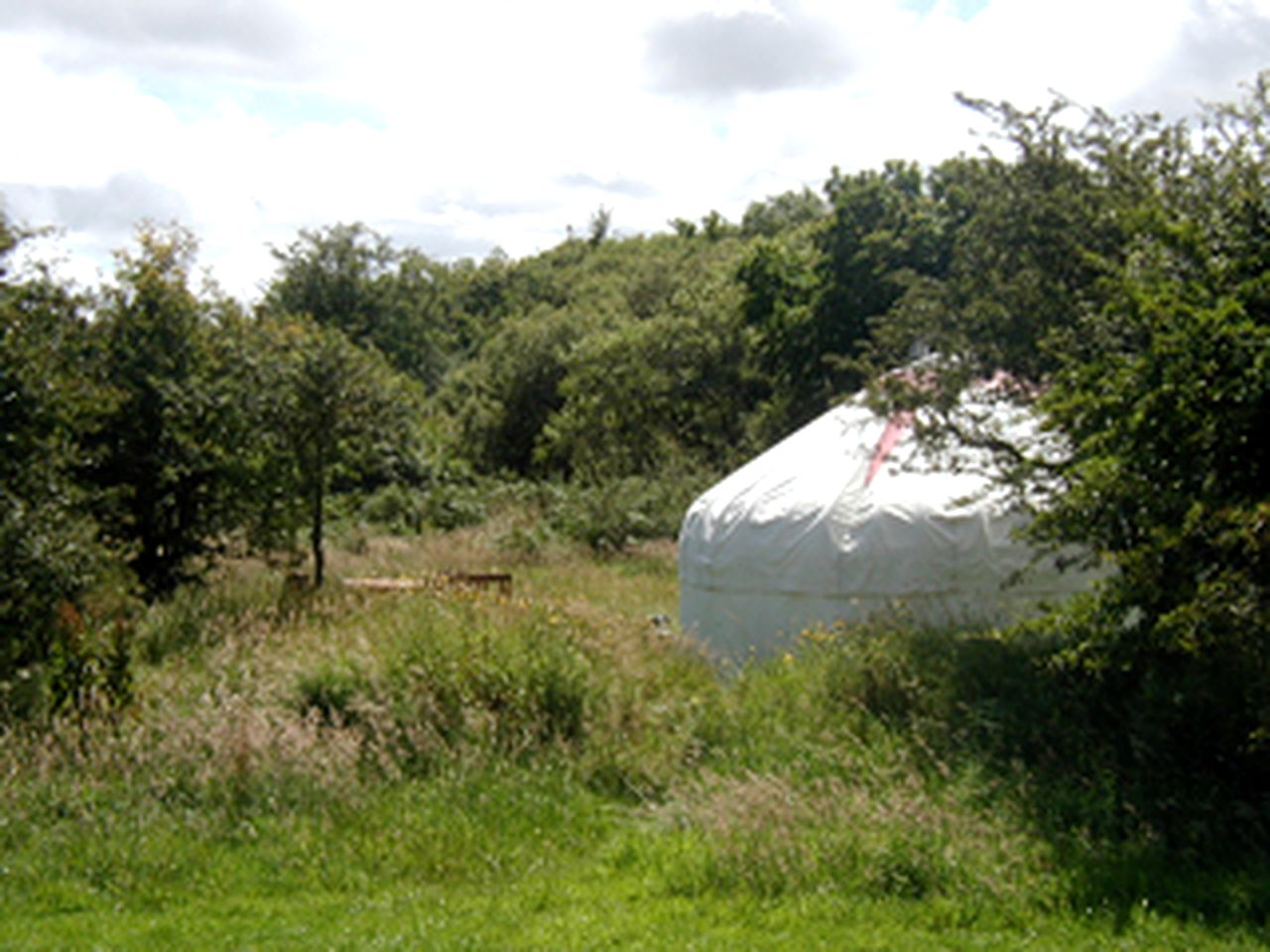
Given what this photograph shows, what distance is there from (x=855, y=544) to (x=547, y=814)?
4.29 m

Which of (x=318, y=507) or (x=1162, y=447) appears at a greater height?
(x=1162, y=447)

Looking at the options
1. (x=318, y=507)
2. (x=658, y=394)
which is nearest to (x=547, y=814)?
(x=318, y=507)

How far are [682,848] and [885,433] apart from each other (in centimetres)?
551

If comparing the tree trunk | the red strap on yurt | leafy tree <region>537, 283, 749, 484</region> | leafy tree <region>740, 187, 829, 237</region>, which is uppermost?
leafy tree <region>740, 187, 829, 237</region>

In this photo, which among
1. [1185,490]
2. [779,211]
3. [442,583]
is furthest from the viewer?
[779,211]

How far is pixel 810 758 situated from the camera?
677 cm

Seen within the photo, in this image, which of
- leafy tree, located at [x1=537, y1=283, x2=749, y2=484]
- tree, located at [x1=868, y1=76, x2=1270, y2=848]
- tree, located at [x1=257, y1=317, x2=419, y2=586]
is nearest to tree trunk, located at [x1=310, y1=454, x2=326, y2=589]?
tree, located at [x1=257, y1=317, x2=419, y2=586]

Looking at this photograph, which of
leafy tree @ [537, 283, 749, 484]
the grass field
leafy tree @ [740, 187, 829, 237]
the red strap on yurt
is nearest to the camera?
the grass field

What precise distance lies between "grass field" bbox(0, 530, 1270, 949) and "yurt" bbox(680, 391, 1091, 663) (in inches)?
61.2

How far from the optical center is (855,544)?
984cm

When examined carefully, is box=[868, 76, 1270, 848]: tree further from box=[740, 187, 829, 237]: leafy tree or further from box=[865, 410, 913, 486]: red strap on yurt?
box=[740, 187, 829, 237]: leafy tree

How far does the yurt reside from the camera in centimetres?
948

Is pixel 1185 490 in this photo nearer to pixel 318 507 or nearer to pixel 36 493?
pixel 36 493

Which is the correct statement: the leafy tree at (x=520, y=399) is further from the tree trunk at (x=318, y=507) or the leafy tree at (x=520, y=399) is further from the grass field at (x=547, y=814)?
the grass field at (x=547, y=814)
